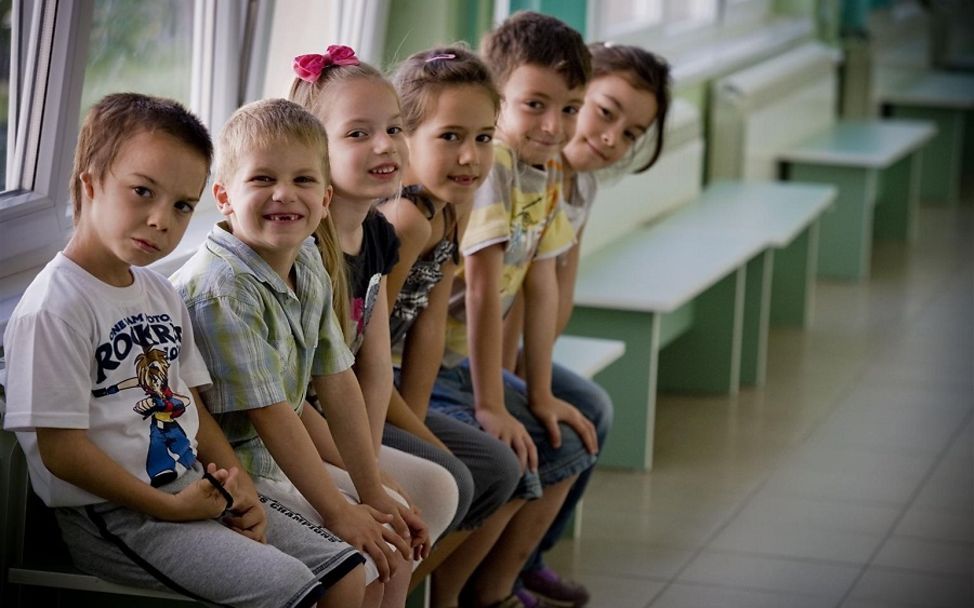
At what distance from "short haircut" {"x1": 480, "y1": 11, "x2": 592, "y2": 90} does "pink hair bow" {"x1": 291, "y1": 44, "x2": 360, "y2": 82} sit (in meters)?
0.58

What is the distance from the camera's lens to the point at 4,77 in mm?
2838

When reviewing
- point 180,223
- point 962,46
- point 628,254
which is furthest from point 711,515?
point 962,46

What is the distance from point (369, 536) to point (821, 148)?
17.7 ft

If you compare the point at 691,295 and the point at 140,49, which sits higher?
the point at 140,49

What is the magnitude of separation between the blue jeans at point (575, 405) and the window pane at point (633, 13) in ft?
9.46

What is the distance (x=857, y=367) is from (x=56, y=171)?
11.4 ft

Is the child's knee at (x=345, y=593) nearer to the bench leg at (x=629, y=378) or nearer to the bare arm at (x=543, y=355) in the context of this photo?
the bare arm at (x=543, y=355)

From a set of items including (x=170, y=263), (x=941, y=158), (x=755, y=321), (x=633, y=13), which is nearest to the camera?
(x=170, y=263)

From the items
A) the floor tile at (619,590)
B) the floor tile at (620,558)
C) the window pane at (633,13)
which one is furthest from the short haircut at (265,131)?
the window pane at (633,13)

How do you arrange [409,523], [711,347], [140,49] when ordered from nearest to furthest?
1. [409,523]
2. [140,49]
3. [711,347]

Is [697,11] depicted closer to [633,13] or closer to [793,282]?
[633,13]

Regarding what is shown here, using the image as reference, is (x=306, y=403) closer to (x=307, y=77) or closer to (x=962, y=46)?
(x=307, y=77)

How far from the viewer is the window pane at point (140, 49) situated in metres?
3.12

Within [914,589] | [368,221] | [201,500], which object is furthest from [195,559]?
[914,589]
